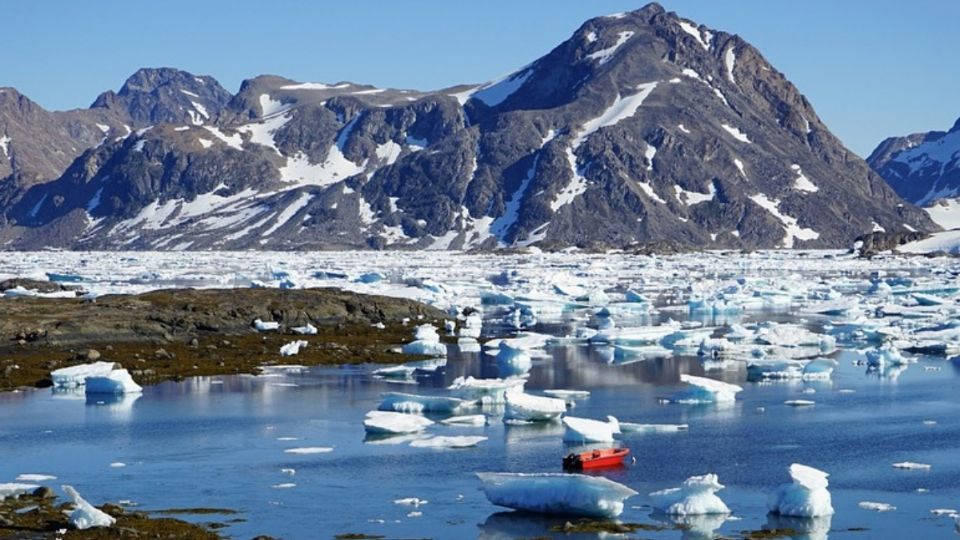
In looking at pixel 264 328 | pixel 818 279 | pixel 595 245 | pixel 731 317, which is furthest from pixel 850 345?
pixel 595 245

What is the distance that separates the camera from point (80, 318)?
1911 inches

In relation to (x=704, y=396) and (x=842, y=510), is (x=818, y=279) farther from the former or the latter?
(x=842, y=510)

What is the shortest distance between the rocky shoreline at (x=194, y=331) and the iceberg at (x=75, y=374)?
0.35 metres

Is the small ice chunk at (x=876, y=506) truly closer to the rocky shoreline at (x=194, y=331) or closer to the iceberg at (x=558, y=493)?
the iceberg at (x=558, y=493)

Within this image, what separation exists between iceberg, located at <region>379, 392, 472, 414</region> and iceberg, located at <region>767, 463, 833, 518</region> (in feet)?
37.7

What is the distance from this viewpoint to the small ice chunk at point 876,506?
75.2 ft

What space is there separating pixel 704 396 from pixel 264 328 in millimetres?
21837

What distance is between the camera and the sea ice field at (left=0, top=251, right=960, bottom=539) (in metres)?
22.5

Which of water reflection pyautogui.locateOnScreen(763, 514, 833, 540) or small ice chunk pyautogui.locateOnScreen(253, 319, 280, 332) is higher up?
small ice chunk pyautogui.locateOnScreen(253, 319, 280, 332)

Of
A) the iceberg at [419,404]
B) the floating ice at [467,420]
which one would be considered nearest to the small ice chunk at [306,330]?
the iceberg at [419,404]

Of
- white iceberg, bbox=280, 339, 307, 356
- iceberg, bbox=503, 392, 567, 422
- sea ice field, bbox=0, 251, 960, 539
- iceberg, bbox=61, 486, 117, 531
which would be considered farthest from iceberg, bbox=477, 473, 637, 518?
white iceberg, bbox=280, 339, 307, 356

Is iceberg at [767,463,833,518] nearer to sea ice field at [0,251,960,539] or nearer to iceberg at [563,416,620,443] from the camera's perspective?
sea ice field at [0,251,960,539]

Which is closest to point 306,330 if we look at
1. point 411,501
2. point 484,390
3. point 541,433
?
point 484,390

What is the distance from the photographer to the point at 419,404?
3262 centimetres
